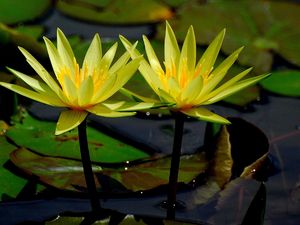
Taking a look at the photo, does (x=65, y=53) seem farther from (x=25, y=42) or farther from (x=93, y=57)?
(x=25, y=42)

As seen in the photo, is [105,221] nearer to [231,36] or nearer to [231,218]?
[231,218]

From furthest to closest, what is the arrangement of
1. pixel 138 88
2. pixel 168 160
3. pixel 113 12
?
pixel 113 12 → pixel 138 88 → pixel 168 160

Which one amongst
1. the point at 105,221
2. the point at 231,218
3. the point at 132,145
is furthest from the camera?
the point at 132,145

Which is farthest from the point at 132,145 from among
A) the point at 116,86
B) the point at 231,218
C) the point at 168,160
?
the point at 116,86

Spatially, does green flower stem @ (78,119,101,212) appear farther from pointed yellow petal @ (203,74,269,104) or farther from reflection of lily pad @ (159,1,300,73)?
reflection of lily pad @ (159,1,300,73)

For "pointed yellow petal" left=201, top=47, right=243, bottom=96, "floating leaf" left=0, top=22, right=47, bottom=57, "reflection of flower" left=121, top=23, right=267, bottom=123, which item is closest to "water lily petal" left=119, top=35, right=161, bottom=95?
"reflection of flower" left=121, top=23, right=267, bottom=123
